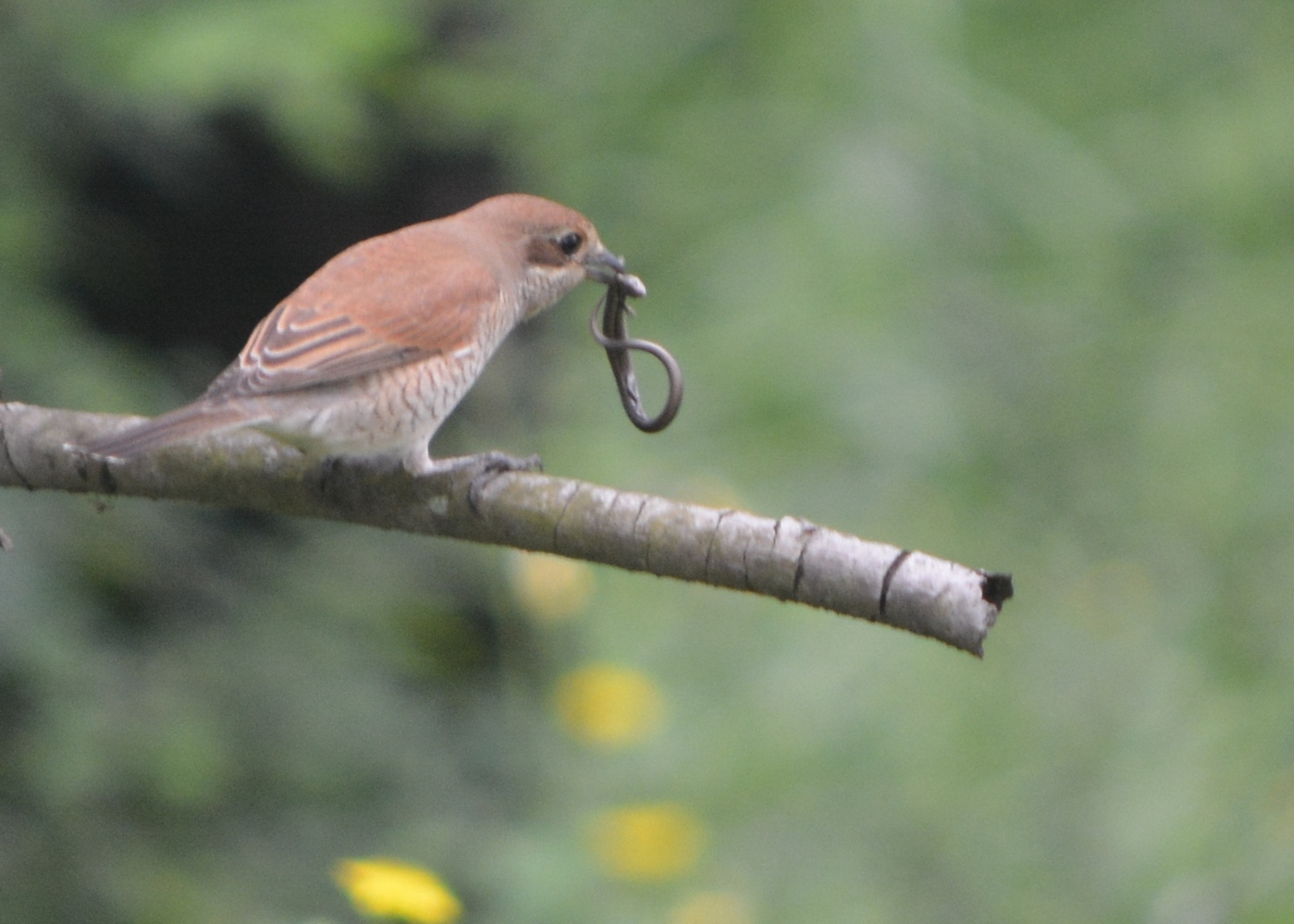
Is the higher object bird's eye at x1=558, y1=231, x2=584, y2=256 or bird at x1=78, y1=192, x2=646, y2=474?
bird's eye at x1=558, y1=231, x2=584, y2=256

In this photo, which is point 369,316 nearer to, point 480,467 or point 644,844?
point 480,467

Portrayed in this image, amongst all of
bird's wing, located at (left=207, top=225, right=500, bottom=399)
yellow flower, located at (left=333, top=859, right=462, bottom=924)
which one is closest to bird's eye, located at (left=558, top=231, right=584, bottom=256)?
bird's wing, located at (left=207, top=225, right=500, bottom=399)

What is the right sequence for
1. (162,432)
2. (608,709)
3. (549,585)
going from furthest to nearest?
Answer: (549,585), (608,709), (162,432)

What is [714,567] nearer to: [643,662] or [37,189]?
[643,662]

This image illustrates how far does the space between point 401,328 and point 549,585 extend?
0.84m

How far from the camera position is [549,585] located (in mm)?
3822

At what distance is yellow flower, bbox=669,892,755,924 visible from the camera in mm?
3162

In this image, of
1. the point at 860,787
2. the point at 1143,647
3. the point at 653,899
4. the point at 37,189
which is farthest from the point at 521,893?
the point at 37,189

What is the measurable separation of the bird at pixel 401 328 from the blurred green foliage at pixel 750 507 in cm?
62

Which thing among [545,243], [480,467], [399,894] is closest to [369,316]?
[545,243]

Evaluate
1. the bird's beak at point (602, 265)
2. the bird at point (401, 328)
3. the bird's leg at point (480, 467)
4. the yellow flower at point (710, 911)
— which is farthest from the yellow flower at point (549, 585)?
the bird's leg at point (480, 467)

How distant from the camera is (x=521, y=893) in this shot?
2.92 m

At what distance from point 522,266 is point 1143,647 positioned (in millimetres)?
1845

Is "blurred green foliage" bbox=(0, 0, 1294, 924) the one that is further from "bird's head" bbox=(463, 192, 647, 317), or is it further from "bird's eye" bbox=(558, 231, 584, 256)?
"bird's eye" bbox=(558, 231, 584, 256)
